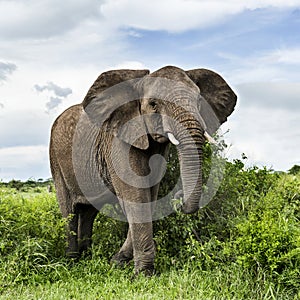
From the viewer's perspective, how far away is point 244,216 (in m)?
8.86

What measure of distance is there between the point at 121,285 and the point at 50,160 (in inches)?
128

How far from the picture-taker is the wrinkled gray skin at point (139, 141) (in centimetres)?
696

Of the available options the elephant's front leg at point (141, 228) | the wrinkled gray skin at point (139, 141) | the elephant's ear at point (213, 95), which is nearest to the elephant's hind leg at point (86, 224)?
the wrinkled gray skin at point (139, 141)

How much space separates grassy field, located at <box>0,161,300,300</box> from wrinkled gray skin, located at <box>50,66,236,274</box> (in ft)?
1.29

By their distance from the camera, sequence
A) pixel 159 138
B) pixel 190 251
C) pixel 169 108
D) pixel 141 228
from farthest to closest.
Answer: pixel 190 251 < pixel 141 228 < pixel 159 138 < pixel 169 108

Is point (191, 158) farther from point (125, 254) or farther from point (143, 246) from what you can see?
point (125, 254)

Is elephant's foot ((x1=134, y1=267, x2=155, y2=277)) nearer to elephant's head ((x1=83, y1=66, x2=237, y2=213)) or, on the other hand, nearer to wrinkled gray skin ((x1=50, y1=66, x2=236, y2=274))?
wrinkled gray skin ((x1=50, y1=66, x2=236, y2=274))

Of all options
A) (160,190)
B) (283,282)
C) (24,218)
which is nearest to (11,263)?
(24,218)

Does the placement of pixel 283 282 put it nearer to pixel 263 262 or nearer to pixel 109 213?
pixel 263 262

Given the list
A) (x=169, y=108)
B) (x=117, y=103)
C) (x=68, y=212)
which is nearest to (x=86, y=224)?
(x=68, y=212)

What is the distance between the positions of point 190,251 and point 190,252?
32 centimetres

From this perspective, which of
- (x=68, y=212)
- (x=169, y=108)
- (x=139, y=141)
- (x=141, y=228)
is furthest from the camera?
(x=68, y=212)

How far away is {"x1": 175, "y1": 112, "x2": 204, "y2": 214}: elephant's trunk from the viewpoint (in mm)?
6832

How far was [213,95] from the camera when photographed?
8.36 m
